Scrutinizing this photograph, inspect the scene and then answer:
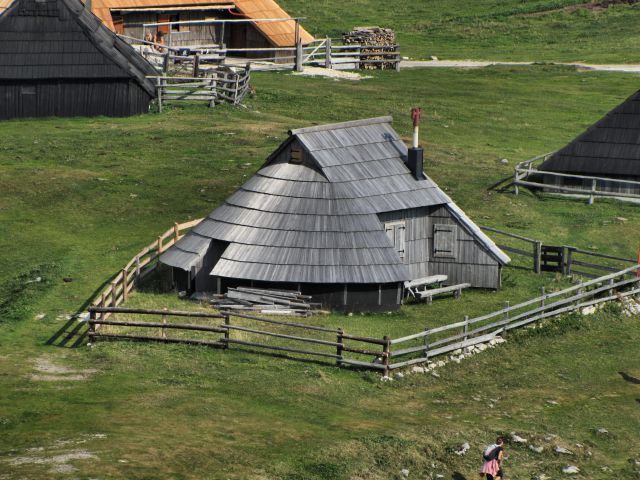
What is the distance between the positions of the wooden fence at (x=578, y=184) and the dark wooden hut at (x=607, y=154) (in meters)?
0.04

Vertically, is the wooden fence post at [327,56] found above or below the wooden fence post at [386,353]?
above

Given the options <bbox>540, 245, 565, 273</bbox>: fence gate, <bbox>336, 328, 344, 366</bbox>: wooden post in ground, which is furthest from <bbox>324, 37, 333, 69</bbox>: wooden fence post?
<bbox>336, 328, 344, 366</bbox>: wooden post in ground

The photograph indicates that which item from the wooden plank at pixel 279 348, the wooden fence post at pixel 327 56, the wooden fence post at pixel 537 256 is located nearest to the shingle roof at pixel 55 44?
the wooden fence post at pixel 327 56

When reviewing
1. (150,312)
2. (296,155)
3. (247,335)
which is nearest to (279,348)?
(247,335)

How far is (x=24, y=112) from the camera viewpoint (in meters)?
58.3

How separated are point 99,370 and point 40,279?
8.04m

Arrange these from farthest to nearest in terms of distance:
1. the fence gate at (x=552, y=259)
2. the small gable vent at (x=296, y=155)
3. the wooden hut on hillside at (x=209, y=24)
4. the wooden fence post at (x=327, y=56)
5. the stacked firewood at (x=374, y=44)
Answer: the stacked firewood at (x=374, y=44) → the wooden fence post at (x=327, y=56) → the wooden hut on hillside at (x=209, y=24) → the fence gate at (x=552, y=259) → the small gable vent at (x=296, y=155)

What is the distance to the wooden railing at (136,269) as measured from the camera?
34.6 meters

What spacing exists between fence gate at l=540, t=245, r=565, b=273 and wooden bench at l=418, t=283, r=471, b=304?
3476 mm

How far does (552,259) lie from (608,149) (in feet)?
40.4

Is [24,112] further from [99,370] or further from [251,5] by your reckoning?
[99,370]

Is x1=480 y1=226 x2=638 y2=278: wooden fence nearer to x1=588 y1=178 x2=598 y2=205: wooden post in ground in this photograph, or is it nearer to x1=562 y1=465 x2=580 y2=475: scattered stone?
x1=588 y1=178 x2=598 y2=205: wooden post in ground

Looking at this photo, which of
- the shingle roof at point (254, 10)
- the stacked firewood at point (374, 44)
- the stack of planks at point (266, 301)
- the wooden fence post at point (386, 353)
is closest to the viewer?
the wooden fence post at point (386, 353)

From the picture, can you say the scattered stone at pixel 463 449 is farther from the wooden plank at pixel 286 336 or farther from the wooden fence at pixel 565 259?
the wooden fence at pixel 565 259
